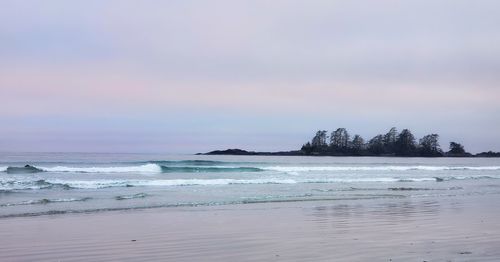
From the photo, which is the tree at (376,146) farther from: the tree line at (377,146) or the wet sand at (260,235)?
the wet sand at (260,235)

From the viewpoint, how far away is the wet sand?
922 cm

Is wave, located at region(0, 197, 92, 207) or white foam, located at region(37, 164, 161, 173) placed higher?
white foam, located at region(37, 164, 161, 173)

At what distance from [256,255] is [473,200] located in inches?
582

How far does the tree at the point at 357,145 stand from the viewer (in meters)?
118

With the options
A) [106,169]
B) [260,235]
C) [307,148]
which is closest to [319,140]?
[307,148]

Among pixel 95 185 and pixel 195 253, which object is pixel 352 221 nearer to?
pixel 195 253

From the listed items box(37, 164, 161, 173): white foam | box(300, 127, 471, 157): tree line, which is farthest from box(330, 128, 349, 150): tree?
box(37, 164, 161, 173): white foam

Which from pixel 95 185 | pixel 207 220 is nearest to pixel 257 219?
pixel 207 220

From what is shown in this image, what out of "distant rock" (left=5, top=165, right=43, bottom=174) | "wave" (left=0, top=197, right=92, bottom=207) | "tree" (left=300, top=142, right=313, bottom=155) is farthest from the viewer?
"tree" (left=300, top=142, right=313, bottom=155)

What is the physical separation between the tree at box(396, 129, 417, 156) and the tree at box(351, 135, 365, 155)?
736 cm

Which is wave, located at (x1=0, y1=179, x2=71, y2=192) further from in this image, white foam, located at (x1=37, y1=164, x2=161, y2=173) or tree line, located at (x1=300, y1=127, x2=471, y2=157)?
tree line, located at (x1=300, y1=127, x2=471, y2=157)

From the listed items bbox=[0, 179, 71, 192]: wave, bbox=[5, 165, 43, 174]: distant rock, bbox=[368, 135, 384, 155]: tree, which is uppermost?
bbox=[368, 135, 384, 155]: tree

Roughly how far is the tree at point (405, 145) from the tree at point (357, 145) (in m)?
7.36

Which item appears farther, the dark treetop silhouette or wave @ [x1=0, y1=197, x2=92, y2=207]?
the dark treetop silhouette
